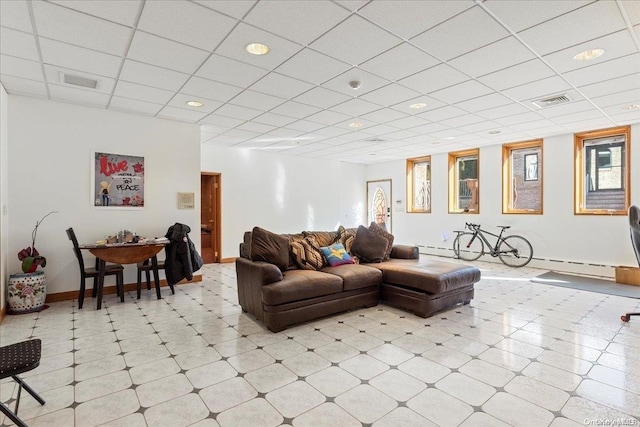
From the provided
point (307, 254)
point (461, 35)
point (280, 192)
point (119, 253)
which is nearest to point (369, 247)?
point (307, 254)

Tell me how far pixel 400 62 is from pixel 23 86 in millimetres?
4112

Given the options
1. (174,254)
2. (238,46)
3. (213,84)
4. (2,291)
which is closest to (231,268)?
(174,254)

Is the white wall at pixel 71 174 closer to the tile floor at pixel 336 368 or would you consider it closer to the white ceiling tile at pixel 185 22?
the tile floor at pixel 336 368

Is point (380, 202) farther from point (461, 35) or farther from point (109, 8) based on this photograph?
point (109, 8)

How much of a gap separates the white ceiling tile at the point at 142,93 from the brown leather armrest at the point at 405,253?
3.59 meters

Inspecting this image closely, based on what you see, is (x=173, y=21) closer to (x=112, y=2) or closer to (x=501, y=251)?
(x=112, y=2)

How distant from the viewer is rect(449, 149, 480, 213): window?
7395mm

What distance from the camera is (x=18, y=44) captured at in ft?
8.73

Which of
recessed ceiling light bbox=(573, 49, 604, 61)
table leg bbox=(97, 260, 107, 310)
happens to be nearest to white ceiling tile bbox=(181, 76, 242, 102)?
table leg bbox=(97, 260, 107, 310)

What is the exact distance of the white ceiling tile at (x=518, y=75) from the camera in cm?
307

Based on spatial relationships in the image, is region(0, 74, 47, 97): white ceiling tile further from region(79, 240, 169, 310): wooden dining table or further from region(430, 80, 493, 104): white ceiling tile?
region(430, 80, 493, 104): white ceiling tile

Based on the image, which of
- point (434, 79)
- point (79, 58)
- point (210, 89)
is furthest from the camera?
point (210, 89)

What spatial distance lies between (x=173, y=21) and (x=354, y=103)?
235 cm

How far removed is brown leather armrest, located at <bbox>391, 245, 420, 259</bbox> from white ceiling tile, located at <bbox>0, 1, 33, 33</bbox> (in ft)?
14.5
